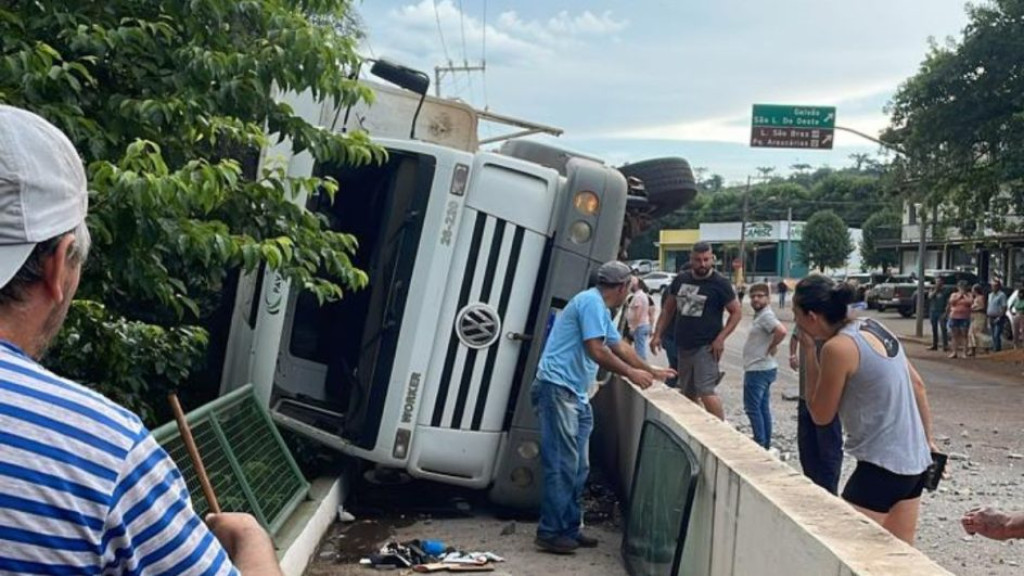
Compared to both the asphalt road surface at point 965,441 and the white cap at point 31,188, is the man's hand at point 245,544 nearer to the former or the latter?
the white cap at point 31,188

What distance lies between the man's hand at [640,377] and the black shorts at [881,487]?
168 centimetres

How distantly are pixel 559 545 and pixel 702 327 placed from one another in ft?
10.9

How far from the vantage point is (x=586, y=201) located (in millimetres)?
6059

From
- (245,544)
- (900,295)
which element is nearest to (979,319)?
(900,295)

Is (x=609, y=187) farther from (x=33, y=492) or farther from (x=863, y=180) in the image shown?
(x=863, y=180)

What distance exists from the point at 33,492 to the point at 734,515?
326 centimetres

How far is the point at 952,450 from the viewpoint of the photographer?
9.69 m

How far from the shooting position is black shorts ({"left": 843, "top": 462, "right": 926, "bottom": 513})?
4.16 meters

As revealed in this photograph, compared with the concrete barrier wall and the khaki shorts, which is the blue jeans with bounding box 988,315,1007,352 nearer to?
the khaki shorts

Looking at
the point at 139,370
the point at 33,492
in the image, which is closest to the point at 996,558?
the point at 139,370

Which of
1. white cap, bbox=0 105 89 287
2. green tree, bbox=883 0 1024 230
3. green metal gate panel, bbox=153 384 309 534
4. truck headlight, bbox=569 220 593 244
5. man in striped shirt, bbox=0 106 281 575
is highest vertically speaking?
green tree, bbox=883 0 1024 230

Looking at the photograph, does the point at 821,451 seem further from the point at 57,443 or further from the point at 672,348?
the point at 57,443

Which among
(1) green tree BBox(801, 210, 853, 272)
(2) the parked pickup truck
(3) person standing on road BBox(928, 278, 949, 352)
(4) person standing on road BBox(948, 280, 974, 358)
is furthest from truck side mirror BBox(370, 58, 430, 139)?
(1) green tree BBox(801, 210, 853, 272)

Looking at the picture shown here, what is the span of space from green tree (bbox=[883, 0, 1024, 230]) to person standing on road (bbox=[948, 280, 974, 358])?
209 cm
